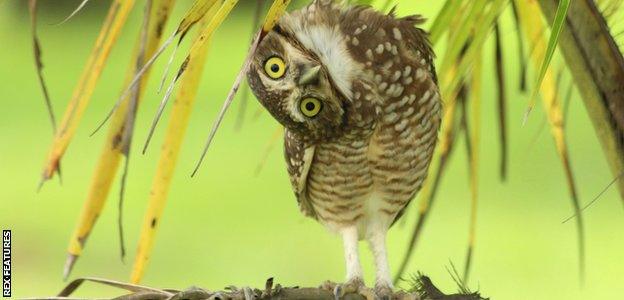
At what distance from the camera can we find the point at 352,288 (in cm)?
128

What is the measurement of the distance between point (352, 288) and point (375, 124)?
7.7 inches

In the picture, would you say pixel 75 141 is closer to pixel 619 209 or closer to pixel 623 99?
pixel 619 209

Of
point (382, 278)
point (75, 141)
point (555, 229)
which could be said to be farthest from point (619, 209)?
point (382, 278)

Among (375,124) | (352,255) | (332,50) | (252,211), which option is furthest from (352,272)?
(252,211)

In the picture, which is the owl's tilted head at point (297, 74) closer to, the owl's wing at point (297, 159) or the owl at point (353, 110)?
the owl at point (353, 110)

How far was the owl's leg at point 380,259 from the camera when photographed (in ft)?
4.53

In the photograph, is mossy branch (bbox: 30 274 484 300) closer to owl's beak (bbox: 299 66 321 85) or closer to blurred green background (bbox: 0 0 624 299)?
owl's beak (bbox: 299 66 321 85)

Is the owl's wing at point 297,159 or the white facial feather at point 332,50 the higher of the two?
the white facial feather at point 332,50

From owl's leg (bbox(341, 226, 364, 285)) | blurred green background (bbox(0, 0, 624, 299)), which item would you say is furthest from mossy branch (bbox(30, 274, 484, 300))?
blurred green background (bbox(0, 0, 624, 299))

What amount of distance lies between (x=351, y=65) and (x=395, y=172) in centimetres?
20

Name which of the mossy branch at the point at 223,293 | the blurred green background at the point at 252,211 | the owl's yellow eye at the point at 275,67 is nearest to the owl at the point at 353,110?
the owl's yellow eye at the point at 275,67

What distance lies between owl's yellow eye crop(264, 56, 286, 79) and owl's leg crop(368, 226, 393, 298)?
1.00 feet

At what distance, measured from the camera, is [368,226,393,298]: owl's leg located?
1.38 metres

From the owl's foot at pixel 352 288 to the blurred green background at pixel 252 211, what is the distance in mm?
1798
